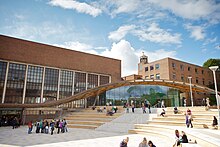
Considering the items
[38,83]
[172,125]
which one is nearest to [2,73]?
[38,83]

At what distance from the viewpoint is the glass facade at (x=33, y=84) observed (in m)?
34.1

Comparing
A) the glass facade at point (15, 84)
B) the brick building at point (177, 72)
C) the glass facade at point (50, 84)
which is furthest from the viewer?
the brick building at point (177, 72)

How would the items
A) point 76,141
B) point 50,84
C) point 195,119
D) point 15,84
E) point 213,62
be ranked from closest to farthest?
point 76,141 < point 195,119 < point 15,84 < point 50,84 < point 213,62

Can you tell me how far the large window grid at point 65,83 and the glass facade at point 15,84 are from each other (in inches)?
297

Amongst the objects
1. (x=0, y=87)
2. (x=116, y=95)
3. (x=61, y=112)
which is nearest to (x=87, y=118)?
(x=61, y=112)

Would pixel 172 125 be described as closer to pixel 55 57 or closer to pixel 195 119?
pixel 195 119

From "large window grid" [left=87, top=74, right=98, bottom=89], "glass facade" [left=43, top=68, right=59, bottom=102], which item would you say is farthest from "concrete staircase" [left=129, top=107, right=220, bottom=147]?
"large window grid" [left=87, top=74, right=98, bottom=89]

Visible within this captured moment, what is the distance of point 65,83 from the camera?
127 ft

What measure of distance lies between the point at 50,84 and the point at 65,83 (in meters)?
3.23

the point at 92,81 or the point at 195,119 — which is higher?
the point at 92,81

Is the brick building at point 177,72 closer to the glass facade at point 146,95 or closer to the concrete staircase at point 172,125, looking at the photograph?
the glass facade at point 146,95

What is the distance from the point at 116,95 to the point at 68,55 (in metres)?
14.3

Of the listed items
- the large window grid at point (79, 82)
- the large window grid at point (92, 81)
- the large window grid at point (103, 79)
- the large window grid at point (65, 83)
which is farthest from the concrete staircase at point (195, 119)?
the large window grid at point (103, 79)

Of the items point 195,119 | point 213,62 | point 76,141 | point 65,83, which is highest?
point 213,62
